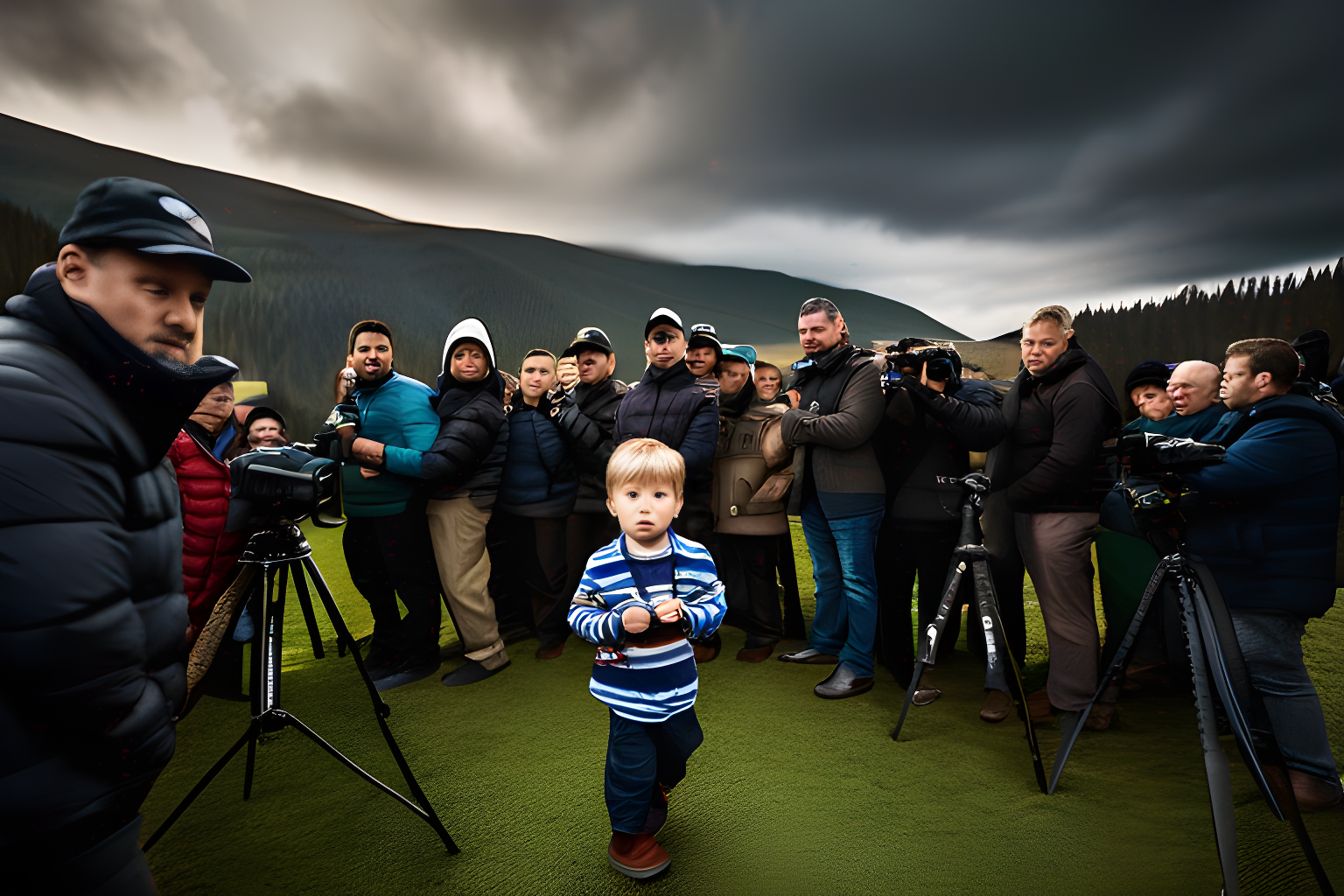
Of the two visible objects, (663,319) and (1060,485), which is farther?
(663,319)

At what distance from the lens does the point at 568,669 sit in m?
3.56

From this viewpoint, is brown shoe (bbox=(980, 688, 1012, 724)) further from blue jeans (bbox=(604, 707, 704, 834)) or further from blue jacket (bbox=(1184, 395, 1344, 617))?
blue jeans (bbox=(604, 707, 704, 834))

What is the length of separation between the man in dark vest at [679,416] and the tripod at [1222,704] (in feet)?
7.06

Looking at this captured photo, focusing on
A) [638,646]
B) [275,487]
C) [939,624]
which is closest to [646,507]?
[638,646]

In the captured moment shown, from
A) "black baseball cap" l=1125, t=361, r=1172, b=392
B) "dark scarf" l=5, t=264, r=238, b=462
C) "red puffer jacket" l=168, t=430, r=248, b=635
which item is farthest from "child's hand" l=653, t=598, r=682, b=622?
"black baseball cap" l=1125, t=361, r=1172, b=392

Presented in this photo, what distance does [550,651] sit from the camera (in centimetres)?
377

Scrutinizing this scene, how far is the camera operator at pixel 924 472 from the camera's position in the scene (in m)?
2.92

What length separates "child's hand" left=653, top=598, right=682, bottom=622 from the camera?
5.44 feet

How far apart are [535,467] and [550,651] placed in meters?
1.19

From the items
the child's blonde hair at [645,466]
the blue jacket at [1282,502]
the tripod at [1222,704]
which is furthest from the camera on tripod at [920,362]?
the child's blonde hair at [645,466]

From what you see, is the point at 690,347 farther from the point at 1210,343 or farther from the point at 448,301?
the point at 448,301

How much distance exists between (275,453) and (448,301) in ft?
31.5

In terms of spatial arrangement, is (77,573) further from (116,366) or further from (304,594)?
(304,594)

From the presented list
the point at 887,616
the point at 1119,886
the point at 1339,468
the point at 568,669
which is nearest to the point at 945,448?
the point at 887,616
